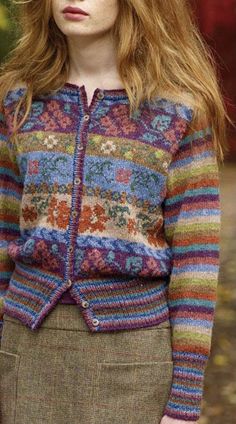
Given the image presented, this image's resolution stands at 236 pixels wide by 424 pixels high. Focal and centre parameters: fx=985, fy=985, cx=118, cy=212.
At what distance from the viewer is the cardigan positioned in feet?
7.90

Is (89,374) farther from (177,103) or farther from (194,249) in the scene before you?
(177,103)

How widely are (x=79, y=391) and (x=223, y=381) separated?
201 centimetres

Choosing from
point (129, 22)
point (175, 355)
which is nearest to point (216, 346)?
point (175, 355)

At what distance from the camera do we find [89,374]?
2.42 metres

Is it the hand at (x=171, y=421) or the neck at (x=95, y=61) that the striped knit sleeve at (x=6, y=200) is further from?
the hand at (x=171, y=421)

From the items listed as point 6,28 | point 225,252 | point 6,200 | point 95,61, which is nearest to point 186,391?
point 6,200

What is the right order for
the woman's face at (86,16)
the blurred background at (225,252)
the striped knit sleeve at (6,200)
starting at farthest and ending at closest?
the blurred background at (225,252), the striped knit sleeve at (6,200), the woman's face at (86,16)

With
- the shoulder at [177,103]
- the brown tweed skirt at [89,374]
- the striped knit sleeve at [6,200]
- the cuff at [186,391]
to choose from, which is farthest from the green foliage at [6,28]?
the cuff at [186,391]

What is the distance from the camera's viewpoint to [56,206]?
7.97ft

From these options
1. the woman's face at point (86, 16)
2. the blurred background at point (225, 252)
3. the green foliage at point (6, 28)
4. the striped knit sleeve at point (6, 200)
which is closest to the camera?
the woman's face at point (86, 16)

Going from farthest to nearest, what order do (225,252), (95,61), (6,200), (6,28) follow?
(225,252) → (6,28) → (6,200) → (95,61)

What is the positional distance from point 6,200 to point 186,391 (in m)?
0.69

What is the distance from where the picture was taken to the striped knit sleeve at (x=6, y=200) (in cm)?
260

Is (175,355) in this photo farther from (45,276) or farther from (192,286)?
(45,276)
